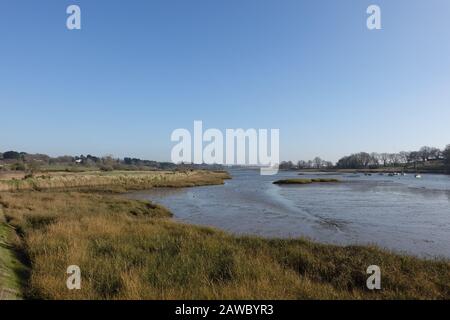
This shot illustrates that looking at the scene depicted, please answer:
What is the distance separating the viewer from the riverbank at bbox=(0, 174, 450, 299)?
230 inches

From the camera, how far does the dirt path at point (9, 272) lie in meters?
5.24

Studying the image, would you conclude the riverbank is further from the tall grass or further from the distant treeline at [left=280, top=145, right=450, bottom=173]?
the distant treeline at [left=280, top=145, right=450, bottom=173]

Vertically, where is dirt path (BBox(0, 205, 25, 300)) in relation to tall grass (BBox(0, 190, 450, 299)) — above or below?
above

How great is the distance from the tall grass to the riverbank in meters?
0.02

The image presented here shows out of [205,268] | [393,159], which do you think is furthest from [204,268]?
[393,159]

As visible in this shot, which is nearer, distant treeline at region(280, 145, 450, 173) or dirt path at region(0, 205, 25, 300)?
dirt path at region(0, 205, 25, 300)

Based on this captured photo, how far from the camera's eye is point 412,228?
18062mm

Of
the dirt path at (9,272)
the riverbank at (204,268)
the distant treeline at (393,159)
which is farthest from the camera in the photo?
the distant treeline at (393,159)

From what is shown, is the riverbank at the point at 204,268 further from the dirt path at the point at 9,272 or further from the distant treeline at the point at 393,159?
the distant treeline at the point at 393,159

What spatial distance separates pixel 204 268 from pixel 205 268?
62 mm

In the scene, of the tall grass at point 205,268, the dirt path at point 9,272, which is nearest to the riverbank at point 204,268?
the tall grass at point 205,268

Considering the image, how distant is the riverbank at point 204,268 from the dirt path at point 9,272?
0.23 m

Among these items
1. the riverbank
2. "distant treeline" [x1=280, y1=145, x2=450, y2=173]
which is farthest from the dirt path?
"distant treeline" [x1=280, y1=145, x2=450, y2=173]
